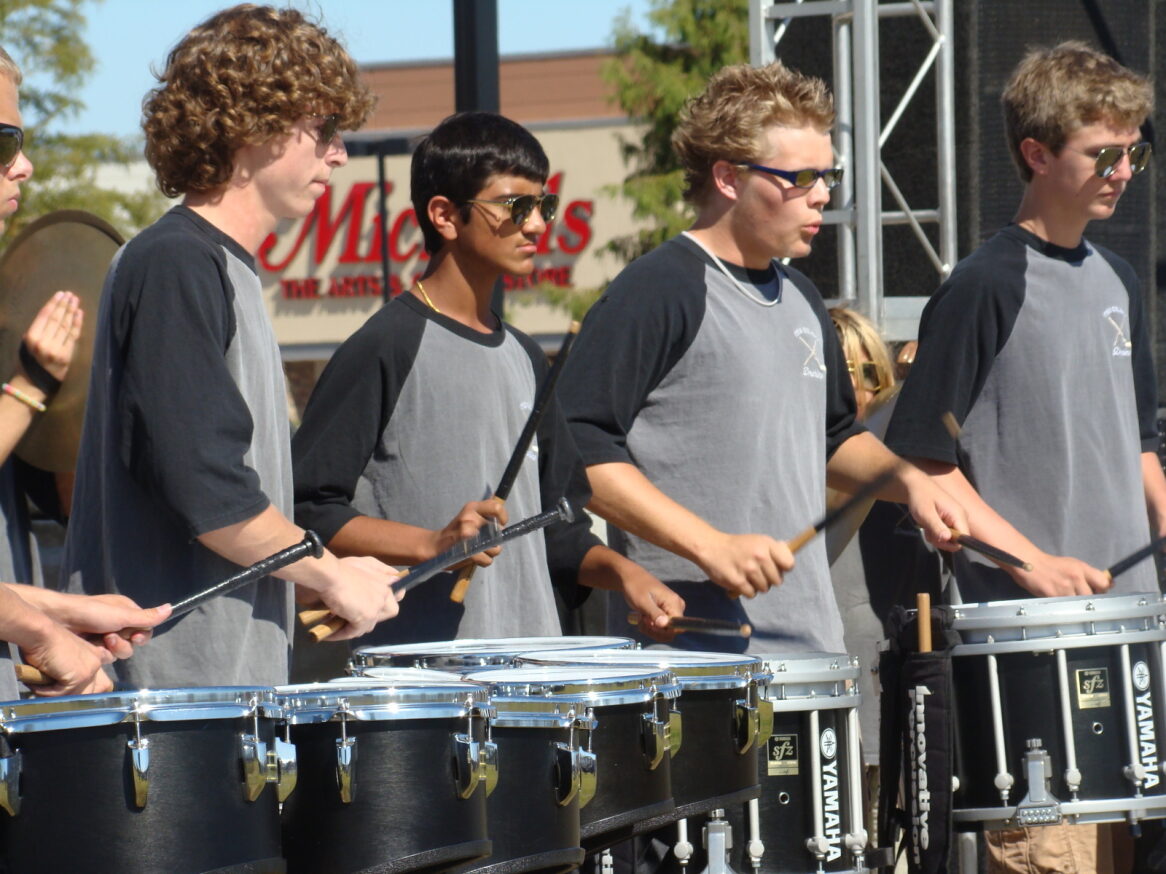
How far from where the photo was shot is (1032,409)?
4.41 metres

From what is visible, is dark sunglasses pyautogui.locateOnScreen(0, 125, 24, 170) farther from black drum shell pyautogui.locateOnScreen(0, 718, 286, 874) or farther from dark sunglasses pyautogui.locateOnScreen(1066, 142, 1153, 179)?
dark sunglasses pyautogui.locateOnScreen(1066, 142, 1153, 179)

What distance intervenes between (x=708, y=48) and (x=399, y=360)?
1916 centimetres

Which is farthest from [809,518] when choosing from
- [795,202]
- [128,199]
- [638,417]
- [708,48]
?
[708,48]

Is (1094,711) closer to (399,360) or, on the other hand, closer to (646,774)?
(646,774)

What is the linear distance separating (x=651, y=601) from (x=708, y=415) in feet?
1.39

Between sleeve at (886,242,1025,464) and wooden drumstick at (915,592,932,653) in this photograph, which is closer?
wooden drumstick at (915,592,932,653)

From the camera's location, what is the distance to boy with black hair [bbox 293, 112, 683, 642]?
3.79m

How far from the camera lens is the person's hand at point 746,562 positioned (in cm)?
366

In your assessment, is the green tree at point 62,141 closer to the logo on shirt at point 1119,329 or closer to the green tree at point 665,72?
the green tree at point 665,72

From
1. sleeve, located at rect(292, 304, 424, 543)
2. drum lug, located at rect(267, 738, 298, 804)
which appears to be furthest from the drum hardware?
drum lug, located at rect(267, 738, 298, 804)

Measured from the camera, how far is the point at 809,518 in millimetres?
4012

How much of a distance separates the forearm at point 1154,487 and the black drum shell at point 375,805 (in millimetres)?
2677

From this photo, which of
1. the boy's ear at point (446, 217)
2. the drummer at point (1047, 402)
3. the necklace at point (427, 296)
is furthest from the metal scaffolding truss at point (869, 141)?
the necklace at point (427, 296)

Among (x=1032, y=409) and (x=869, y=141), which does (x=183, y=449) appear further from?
(x=869, y=141)
